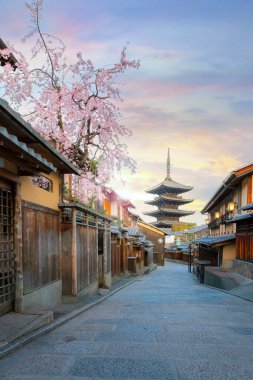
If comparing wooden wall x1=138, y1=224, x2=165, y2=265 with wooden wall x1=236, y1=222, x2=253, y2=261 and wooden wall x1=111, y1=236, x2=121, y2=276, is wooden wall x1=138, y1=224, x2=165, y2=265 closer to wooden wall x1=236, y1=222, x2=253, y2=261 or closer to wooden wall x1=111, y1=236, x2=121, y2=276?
wooden wall x1=111, y1=236, x2=121, y2=276

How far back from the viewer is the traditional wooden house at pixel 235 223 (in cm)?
2318

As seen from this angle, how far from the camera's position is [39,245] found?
10.3 m

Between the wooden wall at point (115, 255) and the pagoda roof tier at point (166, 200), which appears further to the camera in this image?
the pagoda roof tier at point (166, 200)

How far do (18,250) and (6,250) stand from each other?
36 cm

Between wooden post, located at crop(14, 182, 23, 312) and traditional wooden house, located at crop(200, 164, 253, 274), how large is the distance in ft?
44.0

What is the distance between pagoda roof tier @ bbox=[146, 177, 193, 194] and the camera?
79625 mm

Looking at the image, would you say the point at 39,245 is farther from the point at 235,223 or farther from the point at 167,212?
the point at 167,212

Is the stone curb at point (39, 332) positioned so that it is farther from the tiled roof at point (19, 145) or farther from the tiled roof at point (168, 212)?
the tiled roof at point (168, 212)

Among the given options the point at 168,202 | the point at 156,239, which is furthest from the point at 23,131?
the point at 168,202

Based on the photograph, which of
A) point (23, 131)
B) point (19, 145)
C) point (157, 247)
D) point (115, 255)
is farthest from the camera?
point (157, 247)

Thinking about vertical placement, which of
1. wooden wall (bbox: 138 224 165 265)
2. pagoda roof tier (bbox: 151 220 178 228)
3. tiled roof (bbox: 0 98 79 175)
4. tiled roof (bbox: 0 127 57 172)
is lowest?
wooden wall (bbox: 138 224 165 265)

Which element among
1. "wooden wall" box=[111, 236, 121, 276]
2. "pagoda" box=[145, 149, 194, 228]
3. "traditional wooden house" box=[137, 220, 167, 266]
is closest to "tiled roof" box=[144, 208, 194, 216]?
"pagoda" box=[145, 149, 194, 228]

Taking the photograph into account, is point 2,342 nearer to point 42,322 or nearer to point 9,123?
point 42,322

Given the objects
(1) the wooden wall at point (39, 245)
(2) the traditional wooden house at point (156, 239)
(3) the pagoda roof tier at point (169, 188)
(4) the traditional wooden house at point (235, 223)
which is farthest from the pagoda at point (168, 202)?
(1) the wooden wall at point (39, 245)
